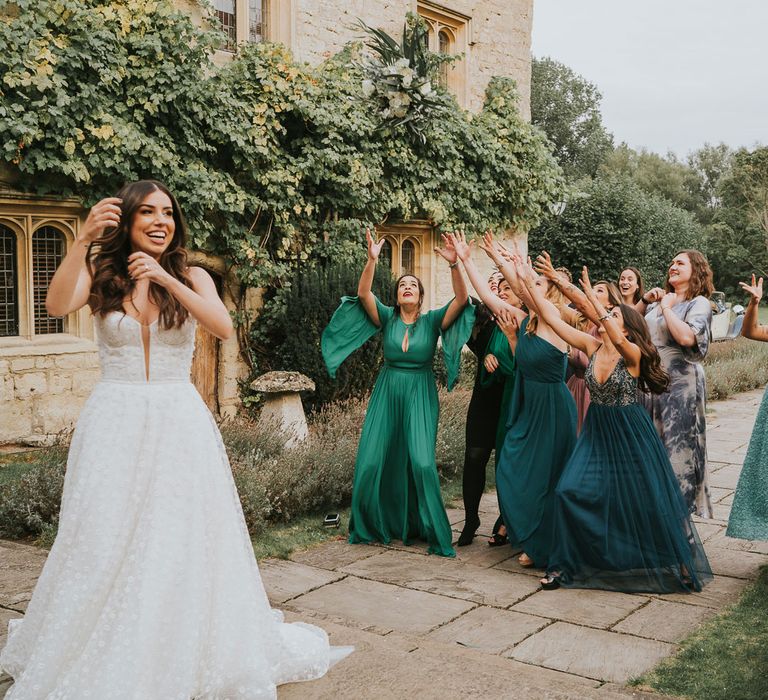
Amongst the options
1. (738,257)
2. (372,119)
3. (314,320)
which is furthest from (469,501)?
(738,257)

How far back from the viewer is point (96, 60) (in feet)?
28.5

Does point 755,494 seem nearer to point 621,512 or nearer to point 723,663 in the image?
point 621,512

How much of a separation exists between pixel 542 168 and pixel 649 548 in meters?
10.2

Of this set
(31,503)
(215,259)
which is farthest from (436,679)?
(215,259)

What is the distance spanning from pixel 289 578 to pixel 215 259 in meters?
5.78

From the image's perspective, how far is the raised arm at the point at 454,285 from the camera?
19.6ft

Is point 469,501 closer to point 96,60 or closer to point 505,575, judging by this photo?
point 505,575

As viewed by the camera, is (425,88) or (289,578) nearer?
(289,578)

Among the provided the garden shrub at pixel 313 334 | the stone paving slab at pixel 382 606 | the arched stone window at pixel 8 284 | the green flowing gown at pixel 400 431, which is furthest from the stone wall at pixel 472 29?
the stone paving slab at pixel 382 606

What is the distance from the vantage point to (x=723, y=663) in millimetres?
4074

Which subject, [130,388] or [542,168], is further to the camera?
[542,168]

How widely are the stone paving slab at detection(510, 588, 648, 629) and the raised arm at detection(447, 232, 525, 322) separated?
1.95 meters

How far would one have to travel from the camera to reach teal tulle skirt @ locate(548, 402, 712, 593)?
5.16 m

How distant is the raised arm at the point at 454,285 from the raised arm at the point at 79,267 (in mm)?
3060
